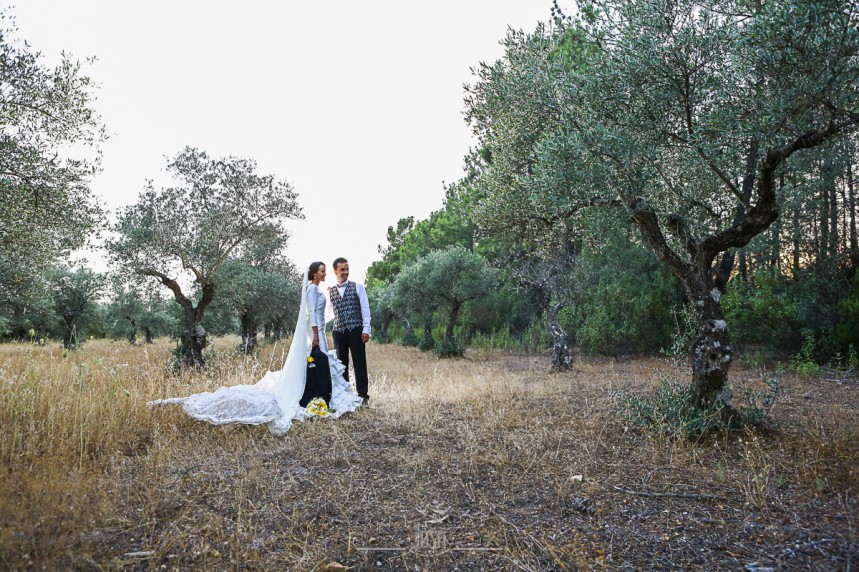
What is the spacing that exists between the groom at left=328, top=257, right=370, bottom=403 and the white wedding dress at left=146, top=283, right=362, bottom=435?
0.26 meters

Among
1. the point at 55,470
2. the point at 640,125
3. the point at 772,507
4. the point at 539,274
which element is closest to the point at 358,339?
the point at 55,470

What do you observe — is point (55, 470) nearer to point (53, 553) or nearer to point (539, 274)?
point (53, 553)

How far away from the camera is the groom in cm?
883

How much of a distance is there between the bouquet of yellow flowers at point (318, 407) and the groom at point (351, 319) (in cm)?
96

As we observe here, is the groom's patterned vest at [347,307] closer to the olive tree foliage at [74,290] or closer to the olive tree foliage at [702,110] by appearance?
the olive tree foliage at [702,110]

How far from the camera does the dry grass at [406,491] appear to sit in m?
3.15

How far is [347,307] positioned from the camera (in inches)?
350

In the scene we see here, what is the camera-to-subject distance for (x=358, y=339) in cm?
884

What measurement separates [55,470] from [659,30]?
811 cm

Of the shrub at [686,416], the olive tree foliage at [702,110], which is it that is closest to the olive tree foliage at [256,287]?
the olive tree foliage at [702,110]

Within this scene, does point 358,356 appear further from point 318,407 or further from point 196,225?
point 196,225

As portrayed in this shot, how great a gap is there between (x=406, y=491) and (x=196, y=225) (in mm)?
13420

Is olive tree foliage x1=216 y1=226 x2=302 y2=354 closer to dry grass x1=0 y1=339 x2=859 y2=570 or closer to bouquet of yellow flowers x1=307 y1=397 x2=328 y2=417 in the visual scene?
bouquet of yellow flowers x1=307 y1=397 x2=328 y2=417

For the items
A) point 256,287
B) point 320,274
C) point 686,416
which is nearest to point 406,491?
point 686,416
